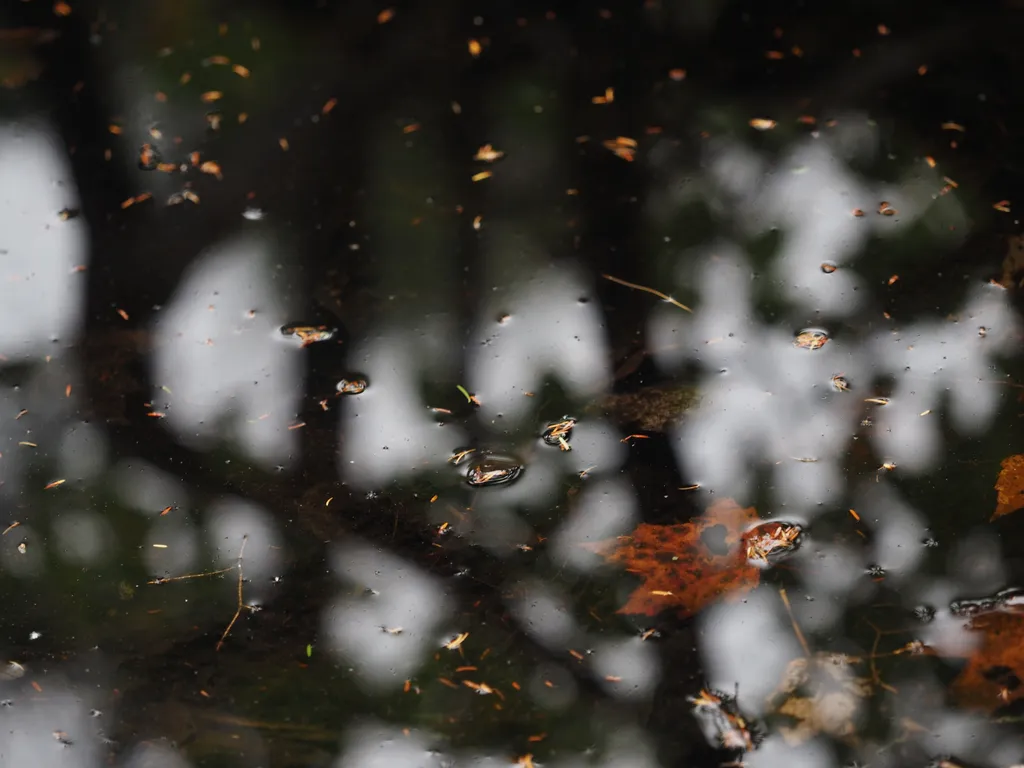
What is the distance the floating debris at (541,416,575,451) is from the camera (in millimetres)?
1735

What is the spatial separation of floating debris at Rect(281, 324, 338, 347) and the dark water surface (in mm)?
13

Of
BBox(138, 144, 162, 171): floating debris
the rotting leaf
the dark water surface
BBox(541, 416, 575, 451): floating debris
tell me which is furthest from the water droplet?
BBox(138, 144, 162, 171): floating debris

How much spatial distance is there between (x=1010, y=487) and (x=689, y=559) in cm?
70

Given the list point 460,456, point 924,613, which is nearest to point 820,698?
point 924,613

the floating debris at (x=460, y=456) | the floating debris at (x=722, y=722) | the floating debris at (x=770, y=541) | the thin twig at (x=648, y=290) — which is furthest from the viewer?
the thin twig at (x=648, y=290)

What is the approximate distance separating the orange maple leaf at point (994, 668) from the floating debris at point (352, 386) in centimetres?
138

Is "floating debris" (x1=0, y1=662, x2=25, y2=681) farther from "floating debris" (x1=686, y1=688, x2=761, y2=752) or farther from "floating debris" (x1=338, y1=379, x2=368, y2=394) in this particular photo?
"floating debris" (x1=686, y1=688, x2=761, y2=752)

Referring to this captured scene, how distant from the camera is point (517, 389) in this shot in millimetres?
1811

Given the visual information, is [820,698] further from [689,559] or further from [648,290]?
[648,290]

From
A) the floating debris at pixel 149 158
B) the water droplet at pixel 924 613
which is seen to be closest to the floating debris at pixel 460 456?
the water droplet at pixel 924 613

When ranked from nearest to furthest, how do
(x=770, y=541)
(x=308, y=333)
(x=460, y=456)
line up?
(x=770, y=541) < (x=460, y=456) < (x=308, y=333)

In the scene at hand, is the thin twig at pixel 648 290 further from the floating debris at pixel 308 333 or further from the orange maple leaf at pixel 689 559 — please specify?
the floating debris at pixel 308 333

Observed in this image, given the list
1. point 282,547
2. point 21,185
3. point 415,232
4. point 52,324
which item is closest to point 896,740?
point 282,547

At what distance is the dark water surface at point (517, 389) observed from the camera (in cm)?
156
